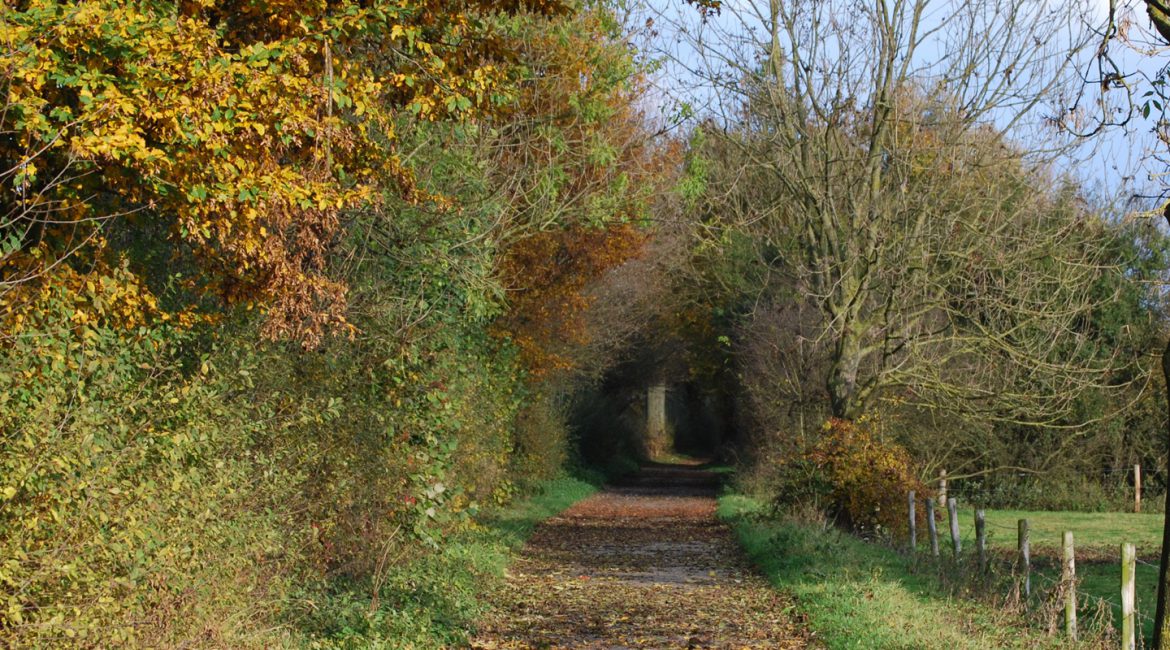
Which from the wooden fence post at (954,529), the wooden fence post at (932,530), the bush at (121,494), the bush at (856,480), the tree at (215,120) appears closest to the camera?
the bush at (121,494)

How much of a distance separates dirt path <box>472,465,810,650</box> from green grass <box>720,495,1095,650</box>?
362 mm

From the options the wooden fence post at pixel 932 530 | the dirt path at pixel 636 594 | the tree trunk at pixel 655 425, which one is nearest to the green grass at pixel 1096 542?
the wooden fence post at pixel 932 530

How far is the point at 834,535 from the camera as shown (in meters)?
18.4

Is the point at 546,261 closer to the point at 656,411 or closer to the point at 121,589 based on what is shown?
the point at 121,589

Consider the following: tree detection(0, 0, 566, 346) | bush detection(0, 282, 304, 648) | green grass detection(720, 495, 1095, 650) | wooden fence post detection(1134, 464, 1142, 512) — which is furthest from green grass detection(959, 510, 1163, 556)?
bush detection(0, 282, 304, 648)

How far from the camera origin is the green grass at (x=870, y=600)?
405 inches

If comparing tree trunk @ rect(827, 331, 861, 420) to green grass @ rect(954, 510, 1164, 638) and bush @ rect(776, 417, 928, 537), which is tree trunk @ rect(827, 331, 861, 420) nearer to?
bush @ rect(776, 417, 928, 537)

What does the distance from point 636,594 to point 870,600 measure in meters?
3.20

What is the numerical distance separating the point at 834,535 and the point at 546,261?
11.6 m

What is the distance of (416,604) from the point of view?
1169 centimetres

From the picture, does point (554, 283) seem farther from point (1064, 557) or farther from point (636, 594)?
point (1064, 557)

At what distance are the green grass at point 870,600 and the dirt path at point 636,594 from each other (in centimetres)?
36

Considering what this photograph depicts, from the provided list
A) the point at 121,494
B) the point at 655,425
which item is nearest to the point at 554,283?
the point at 121,494

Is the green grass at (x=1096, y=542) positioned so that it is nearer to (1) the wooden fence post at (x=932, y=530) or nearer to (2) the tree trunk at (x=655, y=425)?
(1) the wooden fence post at (x=932, y=530)
